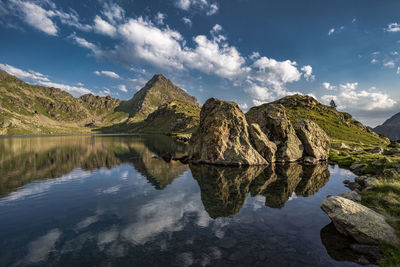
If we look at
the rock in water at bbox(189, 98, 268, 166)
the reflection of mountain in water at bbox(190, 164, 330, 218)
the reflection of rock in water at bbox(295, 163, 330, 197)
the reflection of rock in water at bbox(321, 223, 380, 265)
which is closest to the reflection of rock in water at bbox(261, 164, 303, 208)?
the reflection of mountain in water at bbox(190, 164, 330, 218)

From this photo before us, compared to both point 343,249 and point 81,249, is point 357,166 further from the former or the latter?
point 81,249

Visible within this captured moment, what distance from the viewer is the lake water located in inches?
635

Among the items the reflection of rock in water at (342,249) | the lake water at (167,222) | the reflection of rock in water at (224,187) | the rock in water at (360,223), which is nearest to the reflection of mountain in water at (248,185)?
the reflection of rock in water at (224,187)

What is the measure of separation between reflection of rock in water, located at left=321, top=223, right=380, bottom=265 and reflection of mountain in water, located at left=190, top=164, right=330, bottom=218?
8665 millimetres

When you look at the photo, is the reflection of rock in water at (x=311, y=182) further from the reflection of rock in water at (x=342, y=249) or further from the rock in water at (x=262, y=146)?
the reflection of rock in water at (x=342, y=249)

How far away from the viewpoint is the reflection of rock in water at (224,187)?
27188 millimetres

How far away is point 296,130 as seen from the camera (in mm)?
72000

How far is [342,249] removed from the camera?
674 inches

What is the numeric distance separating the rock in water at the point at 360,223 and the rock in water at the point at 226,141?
123ft

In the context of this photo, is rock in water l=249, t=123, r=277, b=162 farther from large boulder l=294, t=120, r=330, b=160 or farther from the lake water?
the lake water

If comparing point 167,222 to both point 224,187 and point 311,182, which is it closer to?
point 224,187

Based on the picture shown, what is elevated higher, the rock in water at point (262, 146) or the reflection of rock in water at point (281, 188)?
the rock in water at point (262, 146)

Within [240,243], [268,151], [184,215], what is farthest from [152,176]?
[268,151]

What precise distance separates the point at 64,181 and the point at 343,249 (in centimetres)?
4899
